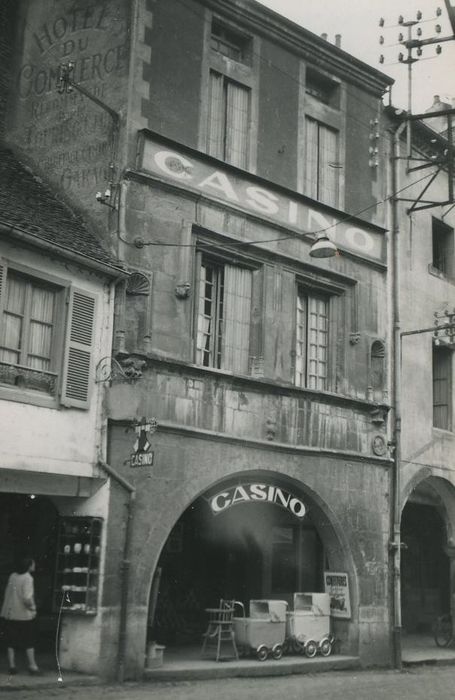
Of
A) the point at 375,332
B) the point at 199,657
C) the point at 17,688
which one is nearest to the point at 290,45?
the point at 375,332

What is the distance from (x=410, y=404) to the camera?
2022 cm

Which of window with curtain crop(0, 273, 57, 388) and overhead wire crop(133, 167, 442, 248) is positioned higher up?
overhead wire crop(133, 167, 442, 248)

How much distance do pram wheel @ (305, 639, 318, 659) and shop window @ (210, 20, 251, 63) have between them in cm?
1076

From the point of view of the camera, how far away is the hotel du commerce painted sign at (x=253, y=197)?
1579 cm

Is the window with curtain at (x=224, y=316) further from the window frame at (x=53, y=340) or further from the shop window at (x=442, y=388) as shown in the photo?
the shop window at (x=442, y=388)

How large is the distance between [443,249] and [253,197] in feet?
24.5

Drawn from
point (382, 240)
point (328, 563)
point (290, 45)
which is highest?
point (290, 45)

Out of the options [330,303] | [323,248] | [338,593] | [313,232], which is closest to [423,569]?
[338,593]

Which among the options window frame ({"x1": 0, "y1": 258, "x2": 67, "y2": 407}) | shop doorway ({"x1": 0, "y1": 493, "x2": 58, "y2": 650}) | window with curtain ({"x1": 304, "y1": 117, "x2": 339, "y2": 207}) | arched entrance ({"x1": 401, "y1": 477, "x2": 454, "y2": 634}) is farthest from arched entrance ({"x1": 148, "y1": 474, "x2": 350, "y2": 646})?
window with curtain ({"x1": 304, "y1": 117, "x2": 339, "y2": 207})

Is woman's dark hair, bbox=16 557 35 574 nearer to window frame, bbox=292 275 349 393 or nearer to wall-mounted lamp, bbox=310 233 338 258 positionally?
wall-mounted lamp, bbox=310 233 338 258

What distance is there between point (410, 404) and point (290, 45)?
7.76 m

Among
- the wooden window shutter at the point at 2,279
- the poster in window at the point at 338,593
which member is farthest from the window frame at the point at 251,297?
the poster in window at the point at 338,593

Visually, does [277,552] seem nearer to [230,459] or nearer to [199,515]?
[199,515]

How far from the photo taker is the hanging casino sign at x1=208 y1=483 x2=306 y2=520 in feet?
51.8
